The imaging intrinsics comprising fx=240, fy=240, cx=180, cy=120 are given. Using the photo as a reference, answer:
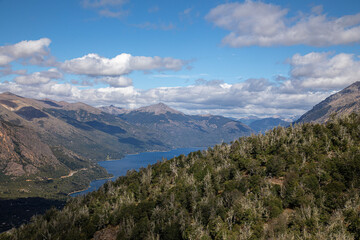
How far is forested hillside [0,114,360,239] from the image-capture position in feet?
217

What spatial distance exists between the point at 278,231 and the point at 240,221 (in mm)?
13508

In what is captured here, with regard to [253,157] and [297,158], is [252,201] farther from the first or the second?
[253,157]

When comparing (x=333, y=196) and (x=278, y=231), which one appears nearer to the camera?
(x=278, y=231)

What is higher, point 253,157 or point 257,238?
point 253,157

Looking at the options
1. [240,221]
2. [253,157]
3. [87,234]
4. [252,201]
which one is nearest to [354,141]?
[253,157]

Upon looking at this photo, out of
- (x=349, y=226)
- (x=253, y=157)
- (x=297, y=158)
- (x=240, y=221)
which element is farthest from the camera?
(x=253, y=157)

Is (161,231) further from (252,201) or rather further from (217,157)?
(217,157)

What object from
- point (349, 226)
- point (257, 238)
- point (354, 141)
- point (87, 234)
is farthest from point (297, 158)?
point (87, 234)

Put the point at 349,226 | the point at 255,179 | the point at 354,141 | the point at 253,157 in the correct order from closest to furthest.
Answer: the point at 349,226
the point at 255,179
the point at 354,141
the point at 253,157

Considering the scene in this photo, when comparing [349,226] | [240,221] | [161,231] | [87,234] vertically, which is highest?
[349,226]

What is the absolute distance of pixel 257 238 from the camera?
208 feet

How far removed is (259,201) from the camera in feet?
250

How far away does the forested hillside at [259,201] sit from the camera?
66188mm

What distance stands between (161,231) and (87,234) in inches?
1495
